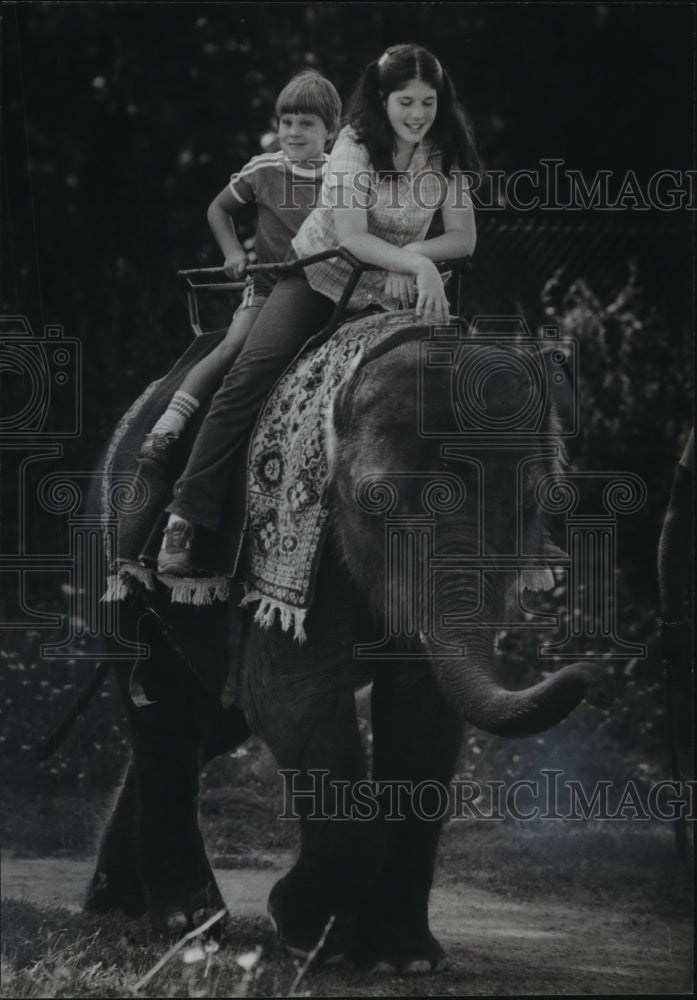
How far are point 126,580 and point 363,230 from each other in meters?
1.18

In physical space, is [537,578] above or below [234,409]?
below

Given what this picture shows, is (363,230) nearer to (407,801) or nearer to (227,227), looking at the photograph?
(227,227)

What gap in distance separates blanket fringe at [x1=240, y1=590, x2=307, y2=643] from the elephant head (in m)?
0.18

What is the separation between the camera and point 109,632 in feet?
15.9

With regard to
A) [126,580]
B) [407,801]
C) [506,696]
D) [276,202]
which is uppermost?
[276,202]

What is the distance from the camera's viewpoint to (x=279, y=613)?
416 centimetres

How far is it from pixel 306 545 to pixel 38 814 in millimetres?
2319

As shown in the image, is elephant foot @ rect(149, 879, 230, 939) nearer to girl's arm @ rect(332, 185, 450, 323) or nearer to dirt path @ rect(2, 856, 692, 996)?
dirt path @ rect(2, 856, 692, 996)

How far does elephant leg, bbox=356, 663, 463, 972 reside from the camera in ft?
13.9

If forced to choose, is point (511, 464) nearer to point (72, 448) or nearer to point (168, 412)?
point (168, 412)

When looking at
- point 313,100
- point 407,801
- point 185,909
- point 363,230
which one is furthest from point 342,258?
point 185,909

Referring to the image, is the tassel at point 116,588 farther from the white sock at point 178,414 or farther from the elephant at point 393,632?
the white sock at point 178,414

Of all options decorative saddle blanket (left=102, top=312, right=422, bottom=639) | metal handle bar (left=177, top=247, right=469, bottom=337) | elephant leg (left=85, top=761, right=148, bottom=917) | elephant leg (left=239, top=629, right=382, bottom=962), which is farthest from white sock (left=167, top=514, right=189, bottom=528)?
elephant leg (left=85, top=761, right=148, bottom=917)

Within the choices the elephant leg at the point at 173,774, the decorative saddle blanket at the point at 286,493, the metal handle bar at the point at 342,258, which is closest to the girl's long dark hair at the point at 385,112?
the metal handle bar at the point at 342,258
